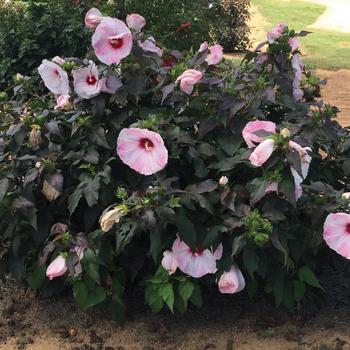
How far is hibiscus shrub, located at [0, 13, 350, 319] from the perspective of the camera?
255 cm

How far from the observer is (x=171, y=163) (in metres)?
2.84

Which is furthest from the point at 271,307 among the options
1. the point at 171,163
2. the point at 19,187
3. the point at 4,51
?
the point at 4,51

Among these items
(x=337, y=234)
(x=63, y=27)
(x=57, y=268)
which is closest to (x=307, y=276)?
(x=337, y=234)

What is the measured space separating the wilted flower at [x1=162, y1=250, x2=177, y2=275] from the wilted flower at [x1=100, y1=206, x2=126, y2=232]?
0.32 metres

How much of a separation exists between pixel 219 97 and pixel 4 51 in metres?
4.09

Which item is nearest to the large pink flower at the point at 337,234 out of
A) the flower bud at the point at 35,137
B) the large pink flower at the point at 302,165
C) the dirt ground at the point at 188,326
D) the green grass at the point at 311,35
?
the large pink flower at the point at 302,165

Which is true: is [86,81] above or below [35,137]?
above

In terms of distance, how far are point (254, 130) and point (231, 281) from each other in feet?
1.96

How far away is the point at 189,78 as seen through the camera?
9.02 feet

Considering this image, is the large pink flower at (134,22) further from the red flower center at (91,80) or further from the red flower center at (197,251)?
the red flower center at (197,251)

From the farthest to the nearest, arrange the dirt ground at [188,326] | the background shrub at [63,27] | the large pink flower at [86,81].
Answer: the background shrub at [63,27]
the dirt ground at [188,326]
the large pink flower at [86,81]

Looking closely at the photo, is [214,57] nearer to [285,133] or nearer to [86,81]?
[86,81]

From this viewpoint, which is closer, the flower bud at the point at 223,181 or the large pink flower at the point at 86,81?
the flower bud at the point at 223,181

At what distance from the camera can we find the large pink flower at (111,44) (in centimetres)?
272
